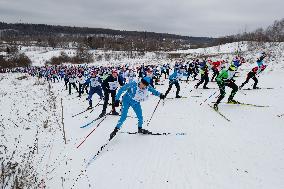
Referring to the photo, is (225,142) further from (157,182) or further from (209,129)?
(157,182)

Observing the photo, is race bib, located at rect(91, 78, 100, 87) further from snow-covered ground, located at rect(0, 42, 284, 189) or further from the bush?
the bush

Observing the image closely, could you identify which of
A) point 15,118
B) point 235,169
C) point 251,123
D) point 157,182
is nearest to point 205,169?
point 235,169

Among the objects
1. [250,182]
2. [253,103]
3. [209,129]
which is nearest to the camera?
[250,182]

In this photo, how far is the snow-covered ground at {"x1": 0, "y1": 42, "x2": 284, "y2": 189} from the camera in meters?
6.83

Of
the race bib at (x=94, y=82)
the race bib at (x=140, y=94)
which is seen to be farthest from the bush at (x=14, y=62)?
the race bib at (x=140, y=94)

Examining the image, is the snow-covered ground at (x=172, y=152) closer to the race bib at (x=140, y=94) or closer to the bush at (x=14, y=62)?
the race bib at (x=140, y=94)

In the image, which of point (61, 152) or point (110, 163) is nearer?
point (110, 163)

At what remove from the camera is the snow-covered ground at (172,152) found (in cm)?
683

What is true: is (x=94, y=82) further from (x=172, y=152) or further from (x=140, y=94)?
(x=172, y=152)

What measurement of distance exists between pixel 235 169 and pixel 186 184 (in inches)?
55.0

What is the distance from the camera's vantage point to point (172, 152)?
8.34 m

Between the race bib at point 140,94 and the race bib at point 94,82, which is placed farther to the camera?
the race bib at point 94,82

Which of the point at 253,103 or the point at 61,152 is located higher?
the point at 253,103

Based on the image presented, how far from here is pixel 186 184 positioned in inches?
255
